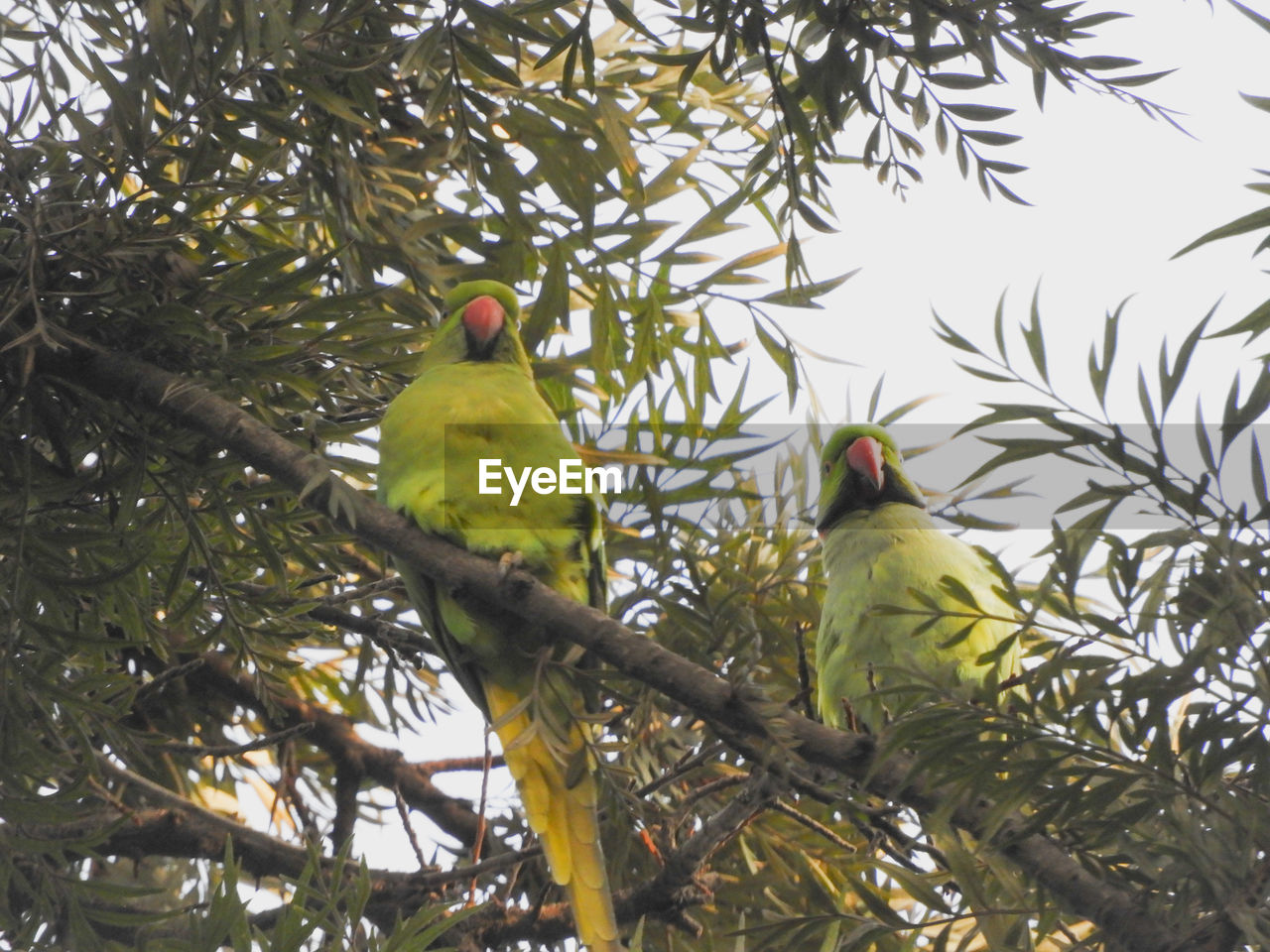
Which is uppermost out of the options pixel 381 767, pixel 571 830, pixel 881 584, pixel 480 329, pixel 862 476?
pixel 480 329

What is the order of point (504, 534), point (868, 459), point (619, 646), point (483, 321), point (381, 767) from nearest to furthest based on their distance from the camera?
1. point (619, 646)
2. point (504, 534)
3. point (483, 321)
4. point (381, 767)
5. point (868, 459)

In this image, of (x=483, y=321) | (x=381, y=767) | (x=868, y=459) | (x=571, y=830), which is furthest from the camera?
(x=868, y=459)

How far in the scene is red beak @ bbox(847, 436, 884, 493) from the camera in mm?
2648

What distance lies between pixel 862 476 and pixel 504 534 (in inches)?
40.6

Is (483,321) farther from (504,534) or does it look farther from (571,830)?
(571,830)

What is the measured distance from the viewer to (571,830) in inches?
71.1

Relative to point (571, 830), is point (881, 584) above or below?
above

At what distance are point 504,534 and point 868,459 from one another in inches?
40.4

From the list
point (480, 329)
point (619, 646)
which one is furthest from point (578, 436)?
point (619, 646)

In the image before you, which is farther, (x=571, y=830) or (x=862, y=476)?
(x=862, y=476)

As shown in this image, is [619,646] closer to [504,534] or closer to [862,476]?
[504,534]

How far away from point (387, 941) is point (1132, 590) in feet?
3.24

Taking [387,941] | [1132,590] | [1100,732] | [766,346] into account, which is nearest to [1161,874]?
[1100,732]

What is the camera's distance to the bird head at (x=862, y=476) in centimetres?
266
